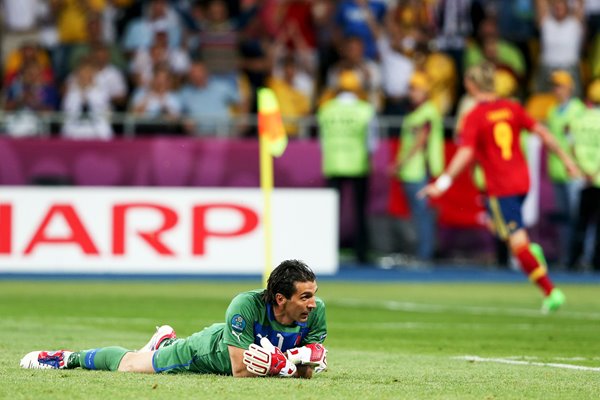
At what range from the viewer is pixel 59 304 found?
678 inches

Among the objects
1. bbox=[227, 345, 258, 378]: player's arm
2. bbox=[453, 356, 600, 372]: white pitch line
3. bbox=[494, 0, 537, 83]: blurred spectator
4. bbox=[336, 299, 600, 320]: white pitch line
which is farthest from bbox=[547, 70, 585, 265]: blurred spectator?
bbox=[227, 345, 258, 378]: player's arm

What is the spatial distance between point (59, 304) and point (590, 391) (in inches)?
364

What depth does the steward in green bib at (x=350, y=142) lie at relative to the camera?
76.6 ft

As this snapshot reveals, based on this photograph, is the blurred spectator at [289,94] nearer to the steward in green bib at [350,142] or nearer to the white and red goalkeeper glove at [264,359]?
the steward in green bib at [350,142]

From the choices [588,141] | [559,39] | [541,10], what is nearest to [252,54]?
[541,10]

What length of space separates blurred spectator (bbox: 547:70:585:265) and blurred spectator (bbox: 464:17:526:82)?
3.21 feet

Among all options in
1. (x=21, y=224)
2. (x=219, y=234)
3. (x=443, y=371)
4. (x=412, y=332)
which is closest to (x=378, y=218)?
(x=219, y=234)

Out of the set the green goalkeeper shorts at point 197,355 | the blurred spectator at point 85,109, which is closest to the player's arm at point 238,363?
the green goalkeeper shorts at point 197,355

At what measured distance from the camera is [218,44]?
2422 cm

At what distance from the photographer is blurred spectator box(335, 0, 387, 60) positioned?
82.1 ft

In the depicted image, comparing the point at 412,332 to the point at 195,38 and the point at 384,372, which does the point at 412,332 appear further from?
the point at 195,38

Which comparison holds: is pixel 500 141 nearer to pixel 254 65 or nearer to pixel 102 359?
pixel 102 359

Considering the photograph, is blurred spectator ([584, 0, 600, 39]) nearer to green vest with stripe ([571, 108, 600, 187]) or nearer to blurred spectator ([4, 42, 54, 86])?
green vest with stripe ([571, 108, 600, 187])

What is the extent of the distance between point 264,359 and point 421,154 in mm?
14871
